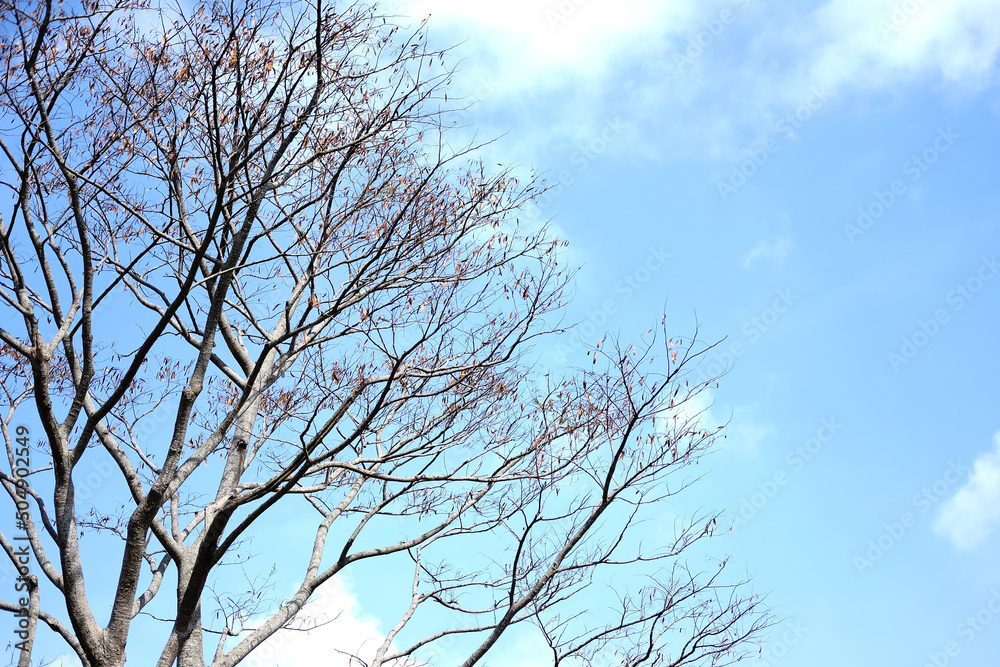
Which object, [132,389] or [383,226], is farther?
[132,389]

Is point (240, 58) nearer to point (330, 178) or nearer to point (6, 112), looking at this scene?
point (330, 178)

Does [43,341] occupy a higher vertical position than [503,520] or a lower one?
higher

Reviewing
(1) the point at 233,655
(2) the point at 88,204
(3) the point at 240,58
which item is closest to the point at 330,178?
(3) the point at 240,58

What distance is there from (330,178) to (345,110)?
0.54 meters

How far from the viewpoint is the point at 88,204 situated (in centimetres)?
568

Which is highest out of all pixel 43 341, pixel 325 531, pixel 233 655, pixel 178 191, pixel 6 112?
pixel 6 112

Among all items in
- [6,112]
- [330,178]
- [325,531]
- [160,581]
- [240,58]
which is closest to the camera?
[240,58]

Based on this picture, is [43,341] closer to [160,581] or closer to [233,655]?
[233,655]

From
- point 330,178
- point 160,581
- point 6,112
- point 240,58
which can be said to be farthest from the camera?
point 160,581

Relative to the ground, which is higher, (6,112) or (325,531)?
(6,112)

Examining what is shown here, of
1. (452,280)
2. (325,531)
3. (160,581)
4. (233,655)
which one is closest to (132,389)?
(160,581)

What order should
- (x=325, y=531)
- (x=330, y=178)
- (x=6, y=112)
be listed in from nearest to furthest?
(x=6, y=112) < (x=330, y=178) < (x=325, y=531)

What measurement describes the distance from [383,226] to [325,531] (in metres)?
2.81

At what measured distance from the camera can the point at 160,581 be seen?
7199mm
